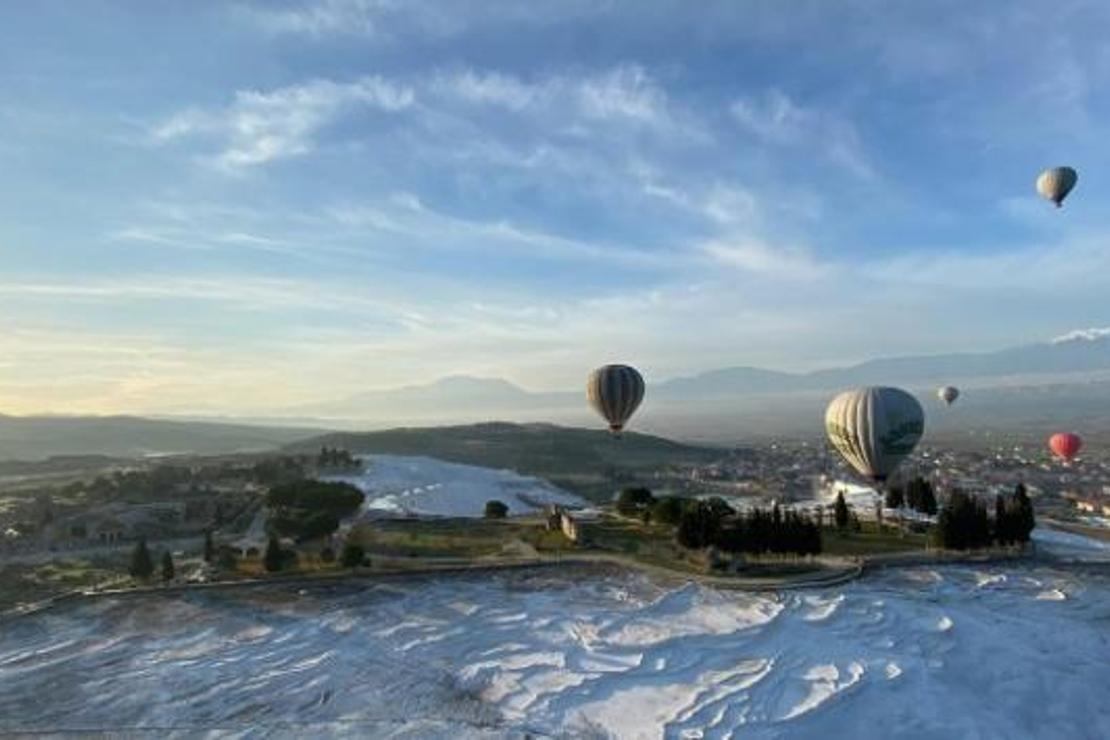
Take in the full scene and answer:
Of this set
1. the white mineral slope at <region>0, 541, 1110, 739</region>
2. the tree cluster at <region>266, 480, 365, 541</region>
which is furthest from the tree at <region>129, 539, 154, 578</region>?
the tree cluster at <region>266, 480, 365, 541</region>

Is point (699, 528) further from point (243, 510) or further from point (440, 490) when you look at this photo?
point (440, 490)

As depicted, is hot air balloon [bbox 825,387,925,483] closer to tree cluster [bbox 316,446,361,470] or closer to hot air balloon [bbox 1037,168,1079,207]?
hot air balloon [bbox 1037,168,1079,207]

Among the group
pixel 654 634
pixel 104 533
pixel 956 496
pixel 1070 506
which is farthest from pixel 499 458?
pixel 654 634

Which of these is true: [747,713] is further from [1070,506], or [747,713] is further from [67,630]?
[1070,506]

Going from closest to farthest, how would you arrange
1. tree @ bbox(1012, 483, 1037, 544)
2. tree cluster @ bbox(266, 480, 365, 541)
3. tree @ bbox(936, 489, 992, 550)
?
1. tree @ bbox(936, 489, 992, 550)
2. tree @ bbox(1012, 483, 1037, 544)
3. tree cluster @ bbox(266, 480, 365, 541)

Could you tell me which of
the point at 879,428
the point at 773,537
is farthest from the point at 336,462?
the point at 879,428

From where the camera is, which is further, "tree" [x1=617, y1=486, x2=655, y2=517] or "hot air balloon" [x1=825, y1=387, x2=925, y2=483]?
"tree" [x1=617, y1=486, x2=655, y2=517]

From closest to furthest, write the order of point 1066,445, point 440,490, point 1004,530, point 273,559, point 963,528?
1. point 273,559
2. point 963,528
3. point 1004,530
4. point 1066,445
5. point 440,490
